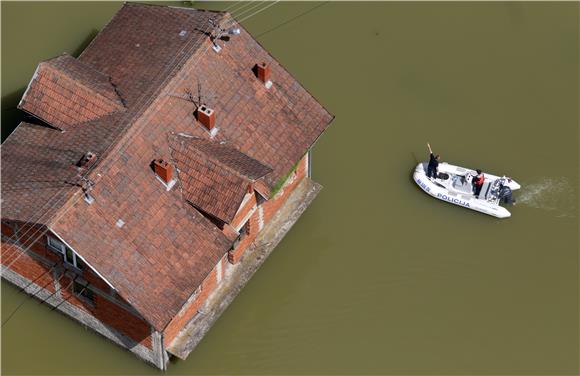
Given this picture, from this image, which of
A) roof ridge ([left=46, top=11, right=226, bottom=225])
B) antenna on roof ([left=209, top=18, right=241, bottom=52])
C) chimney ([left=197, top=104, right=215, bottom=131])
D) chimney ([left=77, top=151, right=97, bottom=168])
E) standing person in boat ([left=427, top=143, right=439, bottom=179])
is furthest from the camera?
standing person in boat ([left=427, top=143, right=439, bottom=179])

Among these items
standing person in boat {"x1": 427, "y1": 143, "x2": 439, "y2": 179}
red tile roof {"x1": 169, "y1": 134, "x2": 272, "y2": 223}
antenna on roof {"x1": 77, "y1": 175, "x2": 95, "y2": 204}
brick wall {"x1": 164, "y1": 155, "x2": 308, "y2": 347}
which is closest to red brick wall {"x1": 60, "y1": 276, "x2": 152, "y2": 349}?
brick wall {"x1": 164, "y1": 155, "x2": 308, "y2": 347}

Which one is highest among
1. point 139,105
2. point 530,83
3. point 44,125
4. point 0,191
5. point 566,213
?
point 530,83

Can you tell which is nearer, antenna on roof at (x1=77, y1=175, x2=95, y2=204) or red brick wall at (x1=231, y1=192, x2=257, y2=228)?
antenna on roof at (x1=77, y1=175, x2=95, y2=204)

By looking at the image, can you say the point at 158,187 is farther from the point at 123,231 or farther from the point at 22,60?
the point at 22,60

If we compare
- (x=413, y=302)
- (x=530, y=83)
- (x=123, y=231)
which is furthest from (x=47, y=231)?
(x=530, y=83)

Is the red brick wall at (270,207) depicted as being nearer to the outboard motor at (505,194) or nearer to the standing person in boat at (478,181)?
the standing person in boat at (478,181)

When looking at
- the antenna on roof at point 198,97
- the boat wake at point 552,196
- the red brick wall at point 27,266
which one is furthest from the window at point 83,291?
the boat wake at point 552,196

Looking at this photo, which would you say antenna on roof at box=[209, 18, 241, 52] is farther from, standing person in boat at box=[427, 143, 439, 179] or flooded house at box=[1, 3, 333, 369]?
standing person in boat at box=[427, 143, 439, 179]
